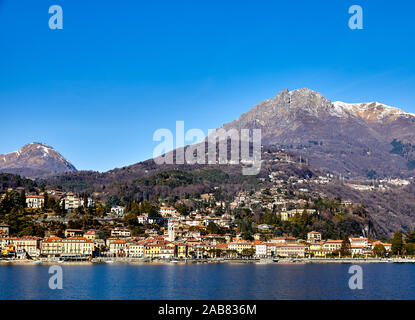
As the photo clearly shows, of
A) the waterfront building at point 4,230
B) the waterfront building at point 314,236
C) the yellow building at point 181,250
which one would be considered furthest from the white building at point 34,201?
the waterfront building at point 314,236

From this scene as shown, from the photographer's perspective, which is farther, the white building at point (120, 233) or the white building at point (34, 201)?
the white building at point (34, 201)

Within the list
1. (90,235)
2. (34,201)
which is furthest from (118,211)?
(90,235)

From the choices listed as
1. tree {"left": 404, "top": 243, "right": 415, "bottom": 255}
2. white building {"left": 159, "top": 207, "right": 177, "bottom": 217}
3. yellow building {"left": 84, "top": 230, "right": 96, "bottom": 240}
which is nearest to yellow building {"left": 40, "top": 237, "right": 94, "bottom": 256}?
yellow building {"left": 84, "top": 230, "right": 96, "bottom": 240}

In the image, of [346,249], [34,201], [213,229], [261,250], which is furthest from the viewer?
[34,201]

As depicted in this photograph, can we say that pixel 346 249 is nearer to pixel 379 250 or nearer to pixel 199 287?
pixel 379 250

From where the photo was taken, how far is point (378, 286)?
44.2 metres

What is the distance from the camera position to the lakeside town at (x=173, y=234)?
8150cm

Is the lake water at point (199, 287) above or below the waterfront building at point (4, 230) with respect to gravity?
below

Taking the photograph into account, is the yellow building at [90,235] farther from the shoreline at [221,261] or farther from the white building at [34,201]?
the white building at [34,201]

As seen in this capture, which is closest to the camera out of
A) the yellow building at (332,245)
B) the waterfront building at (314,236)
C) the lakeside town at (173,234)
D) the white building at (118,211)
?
the lakeside town at (173,234)

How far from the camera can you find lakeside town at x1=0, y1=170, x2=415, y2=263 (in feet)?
267

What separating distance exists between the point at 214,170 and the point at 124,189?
141 feet

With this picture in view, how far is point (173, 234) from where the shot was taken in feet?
303
